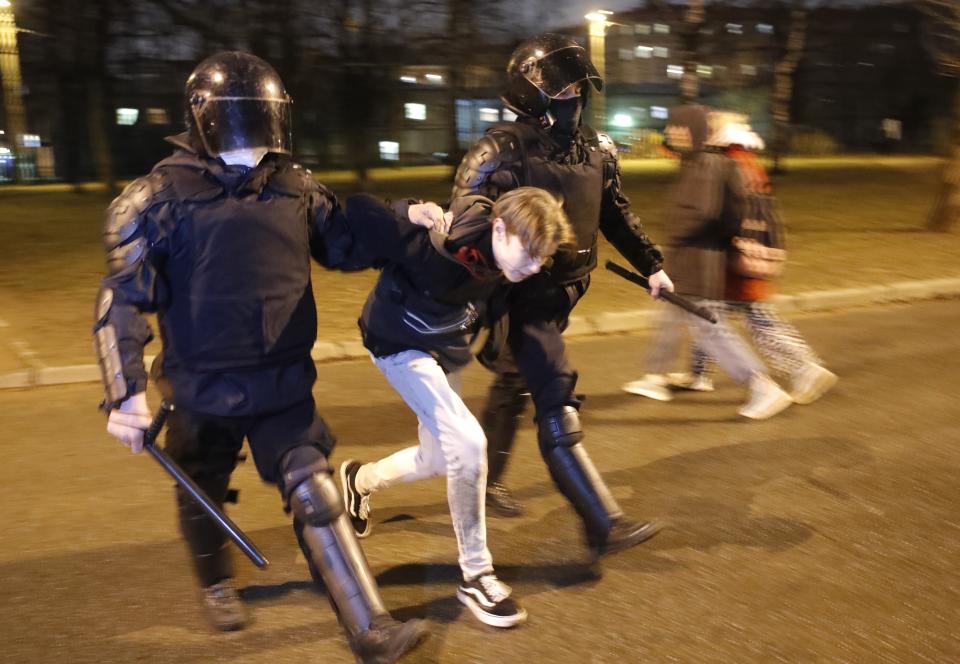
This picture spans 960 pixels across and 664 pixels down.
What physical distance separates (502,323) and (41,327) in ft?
18.3

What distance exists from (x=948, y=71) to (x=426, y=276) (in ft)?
44.1

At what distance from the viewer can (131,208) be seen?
2693 mm

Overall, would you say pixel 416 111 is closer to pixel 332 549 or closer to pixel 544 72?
pixel 544 72

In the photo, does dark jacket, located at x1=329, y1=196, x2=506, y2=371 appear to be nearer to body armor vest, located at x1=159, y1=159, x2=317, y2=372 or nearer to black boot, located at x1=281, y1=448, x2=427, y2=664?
body armor vest, located at x1=159, y1=159, x2=317, y2=372

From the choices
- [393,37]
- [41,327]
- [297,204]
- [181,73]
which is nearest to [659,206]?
[393,37]

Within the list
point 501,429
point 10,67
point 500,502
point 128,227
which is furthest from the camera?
point 10,67

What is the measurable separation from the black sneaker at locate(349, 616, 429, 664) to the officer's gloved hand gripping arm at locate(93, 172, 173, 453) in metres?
0.82

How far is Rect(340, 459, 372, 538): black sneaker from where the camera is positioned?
388cm

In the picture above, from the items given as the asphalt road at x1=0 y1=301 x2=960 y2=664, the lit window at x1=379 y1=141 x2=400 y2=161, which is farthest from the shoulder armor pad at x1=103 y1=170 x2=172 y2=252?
the lit window at x1=379 y1=141 x2=400 y2=161

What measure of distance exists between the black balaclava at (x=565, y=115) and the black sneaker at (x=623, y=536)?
145 cm

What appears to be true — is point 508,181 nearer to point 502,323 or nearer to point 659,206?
point 502,323

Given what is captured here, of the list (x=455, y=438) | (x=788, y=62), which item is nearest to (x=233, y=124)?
(x=455, y=438)

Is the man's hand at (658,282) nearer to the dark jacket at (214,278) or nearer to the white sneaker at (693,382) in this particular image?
the dark jacket at (214,278)

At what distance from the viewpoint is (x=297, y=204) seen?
286 centimetres
